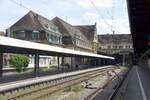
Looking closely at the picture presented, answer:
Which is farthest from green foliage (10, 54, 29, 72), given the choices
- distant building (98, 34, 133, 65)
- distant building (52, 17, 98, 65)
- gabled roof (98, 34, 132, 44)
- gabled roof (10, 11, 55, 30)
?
gabled roof (98, 34, 132, 44)

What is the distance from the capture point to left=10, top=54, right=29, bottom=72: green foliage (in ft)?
186

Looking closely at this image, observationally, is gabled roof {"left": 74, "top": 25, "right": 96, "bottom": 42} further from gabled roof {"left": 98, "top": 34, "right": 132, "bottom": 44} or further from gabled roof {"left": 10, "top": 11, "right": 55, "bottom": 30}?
gabled roof {"left": 10, "top": 11, "right": 55, "bottom": 30}

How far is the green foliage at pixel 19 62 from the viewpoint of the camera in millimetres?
56656

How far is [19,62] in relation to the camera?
188 feet

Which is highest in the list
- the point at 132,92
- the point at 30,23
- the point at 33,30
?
the point at 30,23

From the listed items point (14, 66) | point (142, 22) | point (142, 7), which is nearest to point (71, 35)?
point (14, 66)

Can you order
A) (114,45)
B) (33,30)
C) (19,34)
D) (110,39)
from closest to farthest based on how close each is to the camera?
(33,30), (19,34), (114,45), (110,39)

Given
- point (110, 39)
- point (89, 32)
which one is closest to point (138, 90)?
point (89, 32)

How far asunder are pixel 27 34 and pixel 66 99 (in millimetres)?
72846

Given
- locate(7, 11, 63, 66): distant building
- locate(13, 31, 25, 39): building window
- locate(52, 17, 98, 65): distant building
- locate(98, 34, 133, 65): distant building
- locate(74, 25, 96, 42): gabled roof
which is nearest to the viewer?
locate(7, 11, 63, 66): distant building

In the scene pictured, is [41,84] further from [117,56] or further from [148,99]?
[117,56]

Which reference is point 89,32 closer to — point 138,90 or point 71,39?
point 71,39

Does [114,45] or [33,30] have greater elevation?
[114,45]

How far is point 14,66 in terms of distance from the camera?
57344 mm
